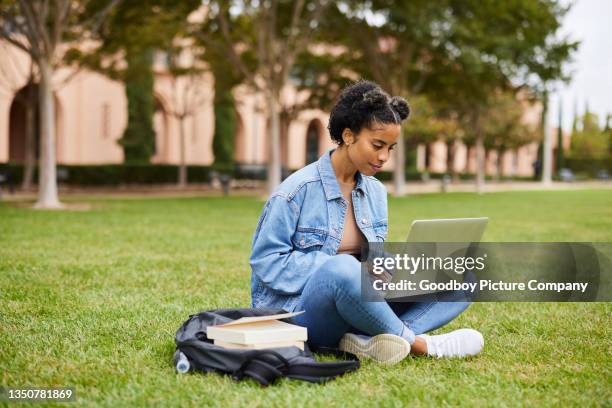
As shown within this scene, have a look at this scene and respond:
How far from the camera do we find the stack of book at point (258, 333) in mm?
3748

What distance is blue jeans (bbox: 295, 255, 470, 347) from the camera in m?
3.84

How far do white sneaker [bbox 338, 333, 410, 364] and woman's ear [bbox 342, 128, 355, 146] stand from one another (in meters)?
1.03

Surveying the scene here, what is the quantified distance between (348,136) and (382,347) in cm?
112

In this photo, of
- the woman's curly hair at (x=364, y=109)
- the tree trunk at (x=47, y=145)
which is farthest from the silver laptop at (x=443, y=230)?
the tree trunk at (x=47, y=145)

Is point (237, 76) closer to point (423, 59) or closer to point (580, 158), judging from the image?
point (423, 59)

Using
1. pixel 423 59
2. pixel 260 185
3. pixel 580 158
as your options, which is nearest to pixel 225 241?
pixel 423 59

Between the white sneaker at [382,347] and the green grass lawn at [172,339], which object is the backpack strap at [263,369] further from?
the white sneaker at [382,347]

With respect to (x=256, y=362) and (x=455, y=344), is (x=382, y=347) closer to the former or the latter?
(x=455, y=344)

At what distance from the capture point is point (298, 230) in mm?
4121

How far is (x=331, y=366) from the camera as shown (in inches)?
149

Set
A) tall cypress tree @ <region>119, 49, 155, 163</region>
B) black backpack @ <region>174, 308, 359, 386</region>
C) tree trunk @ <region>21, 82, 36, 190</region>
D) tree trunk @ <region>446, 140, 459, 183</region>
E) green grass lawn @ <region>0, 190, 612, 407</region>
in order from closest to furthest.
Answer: green grass lawn @ <region>0, 190, 612, 407</region> → black backpack @ <region>174, 308, 359, 386</region> → tree trunk @ <region>21, 82, 36, 190</region> → tall cypress tree @ <region>119, 49, 155, 163</region> → tree trunk @ <region>446, 140, 459, 183</region>

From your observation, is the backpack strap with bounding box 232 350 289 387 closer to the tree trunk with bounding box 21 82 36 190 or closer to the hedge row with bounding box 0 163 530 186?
the hedge row with bounding box 0 163 530 186
